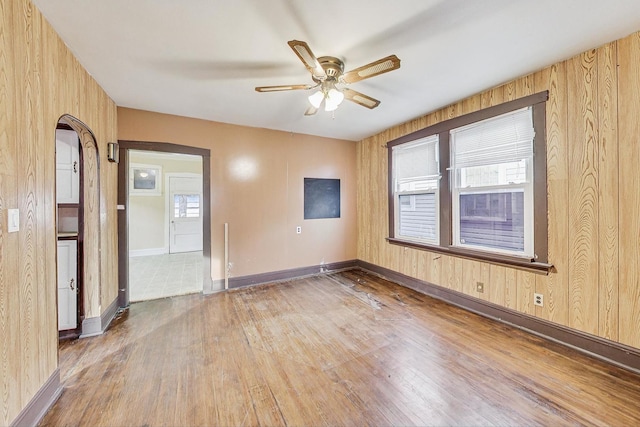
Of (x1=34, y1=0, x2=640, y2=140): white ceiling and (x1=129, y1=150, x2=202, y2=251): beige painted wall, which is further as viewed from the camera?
(x1=129, y1=150, x2=202, y2=251): beige painted wall

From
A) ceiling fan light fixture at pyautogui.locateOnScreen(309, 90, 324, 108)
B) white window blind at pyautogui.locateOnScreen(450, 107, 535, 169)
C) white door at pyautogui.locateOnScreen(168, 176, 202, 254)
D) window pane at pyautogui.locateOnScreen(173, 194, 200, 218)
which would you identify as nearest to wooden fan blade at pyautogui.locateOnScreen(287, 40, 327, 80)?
ceiling fan light fixture at pyautogui.locateOnScreen(309, 90, 324, 108)

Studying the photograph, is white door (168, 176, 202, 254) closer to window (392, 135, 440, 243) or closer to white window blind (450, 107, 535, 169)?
window (392, 135, 440, 243)

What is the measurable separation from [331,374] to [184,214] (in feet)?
20.5

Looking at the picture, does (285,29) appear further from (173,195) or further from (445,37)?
(173,195)

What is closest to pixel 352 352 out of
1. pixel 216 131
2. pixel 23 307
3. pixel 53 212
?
pixel 23 307

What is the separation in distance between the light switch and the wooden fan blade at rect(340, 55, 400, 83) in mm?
2273

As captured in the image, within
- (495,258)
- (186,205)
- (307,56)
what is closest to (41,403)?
(307,56)

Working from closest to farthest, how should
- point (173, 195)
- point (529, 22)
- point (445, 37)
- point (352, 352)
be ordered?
1. point (529, 22)
2. point (445, 37)
3. point (352, 352)
4. point (173, 195)

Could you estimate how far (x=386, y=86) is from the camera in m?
2.73

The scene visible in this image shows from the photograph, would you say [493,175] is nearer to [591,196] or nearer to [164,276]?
[591,196]

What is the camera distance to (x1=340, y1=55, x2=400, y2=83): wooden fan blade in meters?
1.73

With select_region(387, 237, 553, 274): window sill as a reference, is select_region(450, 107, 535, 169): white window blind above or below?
above

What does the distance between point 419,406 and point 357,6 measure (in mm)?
2630

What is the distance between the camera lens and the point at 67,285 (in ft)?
8.13
